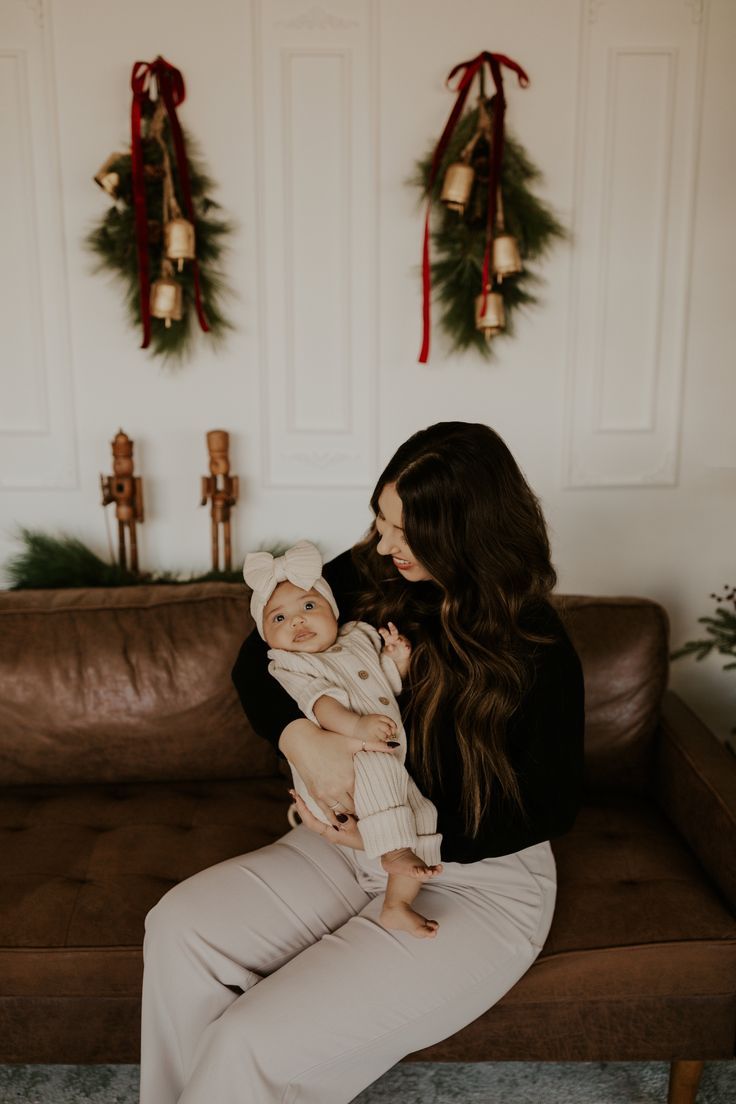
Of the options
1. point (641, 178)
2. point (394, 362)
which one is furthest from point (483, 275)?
point (641, 178)

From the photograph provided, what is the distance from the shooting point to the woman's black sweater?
147 cm

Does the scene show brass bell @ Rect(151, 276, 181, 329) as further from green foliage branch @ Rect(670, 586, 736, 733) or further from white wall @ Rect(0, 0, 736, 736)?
green foliage branch @ Rect(670, 586, 736, 733)

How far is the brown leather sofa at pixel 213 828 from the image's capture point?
1557 mm

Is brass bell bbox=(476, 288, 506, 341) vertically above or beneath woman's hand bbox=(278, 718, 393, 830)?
above

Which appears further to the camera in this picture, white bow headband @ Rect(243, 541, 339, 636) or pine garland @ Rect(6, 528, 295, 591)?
pine garland @ Rect(6, 528, 295, 591)

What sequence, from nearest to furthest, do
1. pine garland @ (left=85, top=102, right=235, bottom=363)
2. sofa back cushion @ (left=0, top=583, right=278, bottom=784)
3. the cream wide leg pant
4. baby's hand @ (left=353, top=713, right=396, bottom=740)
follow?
the cream wide leg pant
baby's hand @ (left=353, top=713, right=396, bottom=740)
sofa back cushion @ (left=0, top=583, right=278, bottom=784)
pine garland @ (left=85, top=102, right=235, bottom=363)

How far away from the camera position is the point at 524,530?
149cm

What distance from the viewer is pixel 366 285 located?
2504 mm

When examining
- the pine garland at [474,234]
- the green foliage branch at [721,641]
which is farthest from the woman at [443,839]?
the pine garland at [474,234]

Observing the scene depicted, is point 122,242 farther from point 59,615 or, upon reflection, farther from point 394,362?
→ point 59,615

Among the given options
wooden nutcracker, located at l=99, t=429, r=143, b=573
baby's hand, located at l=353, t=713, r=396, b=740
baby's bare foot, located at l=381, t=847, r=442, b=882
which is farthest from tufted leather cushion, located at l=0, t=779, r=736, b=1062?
wooden nutcracker, located at l=99, t=429, r=143, b=573

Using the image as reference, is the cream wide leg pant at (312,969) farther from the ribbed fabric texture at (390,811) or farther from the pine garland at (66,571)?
the pine garland at (66,571)

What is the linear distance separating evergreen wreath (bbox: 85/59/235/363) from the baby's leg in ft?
5.37

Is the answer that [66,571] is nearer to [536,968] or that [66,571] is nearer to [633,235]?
[536,968]
